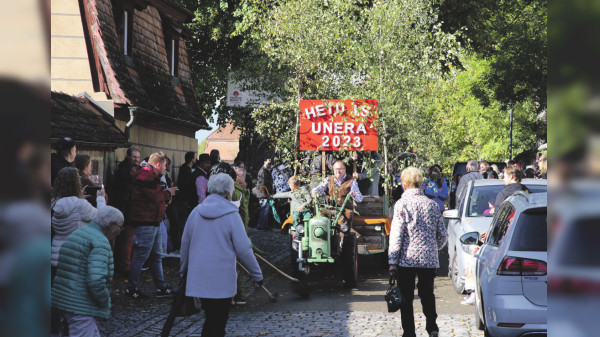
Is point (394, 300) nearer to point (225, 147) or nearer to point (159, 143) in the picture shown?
point (159, 143)

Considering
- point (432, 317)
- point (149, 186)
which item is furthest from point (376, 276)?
point (432, 317)

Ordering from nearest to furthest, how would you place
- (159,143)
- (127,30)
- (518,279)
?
(518,279), (127,30), (159,143)

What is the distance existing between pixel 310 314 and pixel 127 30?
10883mm

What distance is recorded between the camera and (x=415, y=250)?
738 cm

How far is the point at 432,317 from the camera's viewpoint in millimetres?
7504

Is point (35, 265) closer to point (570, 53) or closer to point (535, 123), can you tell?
point (570, 53)

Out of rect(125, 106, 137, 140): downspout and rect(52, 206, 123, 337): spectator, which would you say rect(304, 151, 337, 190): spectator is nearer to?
rect(125, 106, 137, 140): downspout

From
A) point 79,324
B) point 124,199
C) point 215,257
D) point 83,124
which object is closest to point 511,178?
point 215,257

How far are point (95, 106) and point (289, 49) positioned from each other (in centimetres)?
782

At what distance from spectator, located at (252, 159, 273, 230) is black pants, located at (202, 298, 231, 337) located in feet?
49.6

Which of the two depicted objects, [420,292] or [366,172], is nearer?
[420,292]

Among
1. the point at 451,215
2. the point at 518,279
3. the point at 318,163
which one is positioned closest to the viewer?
the point at 518,279

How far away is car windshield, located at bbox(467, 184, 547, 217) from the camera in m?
11.8

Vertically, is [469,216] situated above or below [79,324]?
above
